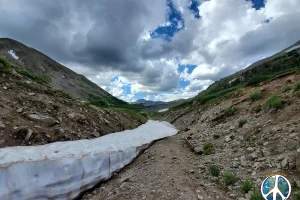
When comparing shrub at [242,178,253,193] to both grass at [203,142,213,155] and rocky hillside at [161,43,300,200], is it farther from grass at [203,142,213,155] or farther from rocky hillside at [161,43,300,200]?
grass at [203,142,213,155]

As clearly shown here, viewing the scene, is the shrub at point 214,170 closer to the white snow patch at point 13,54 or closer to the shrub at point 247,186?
the shrub at point 247,186

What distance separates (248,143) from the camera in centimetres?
1294

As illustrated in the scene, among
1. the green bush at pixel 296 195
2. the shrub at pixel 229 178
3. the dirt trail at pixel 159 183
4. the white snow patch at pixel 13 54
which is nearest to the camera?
the green bush at pixel 296 195

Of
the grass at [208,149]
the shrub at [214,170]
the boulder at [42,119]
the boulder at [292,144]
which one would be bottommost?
the shrub at [214,170]

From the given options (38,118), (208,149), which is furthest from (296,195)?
(38,118)

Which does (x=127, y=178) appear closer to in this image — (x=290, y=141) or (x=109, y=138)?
(x=109, y=138)

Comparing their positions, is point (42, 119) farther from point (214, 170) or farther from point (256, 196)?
point (256, 196)

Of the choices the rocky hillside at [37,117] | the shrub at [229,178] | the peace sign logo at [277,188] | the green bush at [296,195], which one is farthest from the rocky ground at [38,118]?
the green bush at [296,195]

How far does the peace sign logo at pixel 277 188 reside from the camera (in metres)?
4.01

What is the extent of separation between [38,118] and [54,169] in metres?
5.01

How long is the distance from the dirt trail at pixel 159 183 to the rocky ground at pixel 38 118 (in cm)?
390

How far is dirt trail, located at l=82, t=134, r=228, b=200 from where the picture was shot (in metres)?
8.64

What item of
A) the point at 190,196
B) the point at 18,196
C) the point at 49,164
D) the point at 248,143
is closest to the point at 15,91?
the point at 49,164

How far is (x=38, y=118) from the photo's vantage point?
13.0m
